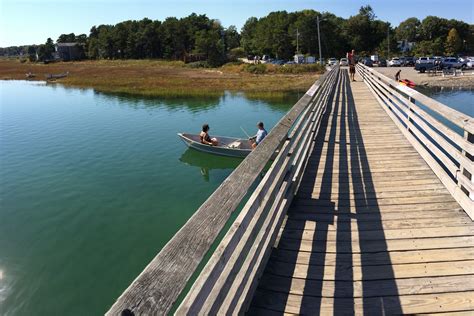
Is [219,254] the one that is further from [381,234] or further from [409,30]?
[409,30]

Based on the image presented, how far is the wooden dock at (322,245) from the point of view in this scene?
6.53ft

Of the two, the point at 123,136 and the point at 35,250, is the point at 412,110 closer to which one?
the point at 35,250

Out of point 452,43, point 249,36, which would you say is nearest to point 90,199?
point 452,43

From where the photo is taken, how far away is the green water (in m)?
7.97

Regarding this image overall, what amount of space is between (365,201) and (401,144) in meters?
3.69

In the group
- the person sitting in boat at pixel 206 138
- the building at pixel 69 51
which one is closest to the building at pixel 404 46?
the person sitting in boat at pixel 206 138

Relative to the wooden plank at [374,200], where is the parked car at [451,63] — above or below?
above

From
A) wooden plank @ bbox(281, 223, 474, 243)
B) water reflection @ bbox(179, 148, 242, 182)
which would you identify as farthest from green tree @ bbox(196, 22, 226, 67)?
wooden plank @ bbox(281, 223, 474, 243)

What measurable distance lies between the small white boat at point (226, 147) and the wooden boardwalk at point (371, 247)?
7.98 m

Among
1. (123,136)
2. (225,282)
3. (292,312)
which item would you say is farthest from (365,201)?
(123,136)

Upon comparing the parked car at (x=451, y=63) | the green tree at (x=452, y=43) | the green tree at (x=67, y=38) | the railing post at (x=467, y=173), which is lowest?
the railing post at (x=467, y=173)

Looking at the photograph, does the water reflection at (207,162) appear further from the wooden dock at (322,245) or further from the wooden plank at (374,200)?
the wooden plank at (374,200)

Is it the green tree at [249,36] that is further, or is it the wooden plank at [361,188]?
the green tree at [249,36]

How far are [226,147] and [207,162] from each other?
1738mm
